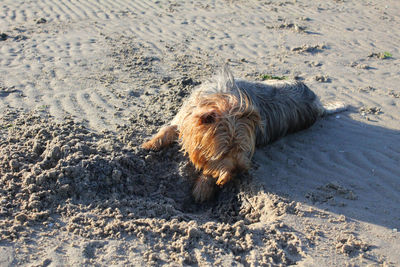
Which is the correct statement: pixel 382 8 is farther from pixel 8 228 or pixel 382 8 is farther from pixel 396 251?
pixel 8 228

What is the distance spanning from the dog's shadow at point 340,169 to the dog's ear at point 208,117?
1.06 meters

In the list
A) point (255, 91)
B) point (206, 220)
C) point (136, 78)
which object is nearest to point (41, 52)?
point (136, 78)

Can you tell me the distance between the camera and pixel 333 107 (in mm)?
6660

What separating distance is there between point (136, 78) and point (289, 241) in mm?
4644

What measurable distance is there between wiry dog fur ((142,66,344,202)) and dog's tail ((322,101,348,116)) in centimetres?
123

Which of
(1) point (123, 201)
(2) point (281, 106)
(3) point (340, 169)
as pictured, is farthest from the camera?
(2) point (281, 106)

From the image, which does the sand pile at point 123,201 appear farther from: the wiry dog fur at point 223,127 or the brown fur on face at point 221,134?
the brown fur on face at point 221,134

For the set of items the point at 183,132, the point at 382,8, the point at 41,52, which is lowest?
the point at 41,52

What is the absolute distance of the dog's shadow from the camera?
4410 mm

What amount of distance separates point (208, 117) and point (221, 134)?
0.23 meters

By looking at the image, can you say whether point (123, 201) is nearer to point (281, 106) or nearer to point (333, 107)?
point (281, 106)

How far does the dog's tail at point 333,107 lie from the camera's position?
21.4 ft

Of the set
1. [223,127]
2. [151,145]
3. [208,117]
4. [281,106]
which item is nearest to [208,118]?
[208,117]

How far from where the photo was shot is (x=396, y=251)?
371 cm
